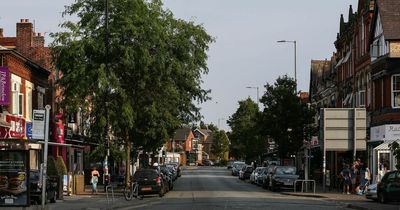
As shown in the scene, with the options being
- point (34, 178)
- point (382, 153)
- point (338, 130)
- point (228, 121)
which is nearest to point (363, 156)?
point (382, 153)

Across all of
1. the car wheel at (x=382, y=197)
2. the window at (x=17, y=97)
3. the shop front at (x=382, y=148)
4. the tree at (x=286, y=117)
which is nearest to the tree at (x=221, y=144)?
the tree at (x=286, y=117)

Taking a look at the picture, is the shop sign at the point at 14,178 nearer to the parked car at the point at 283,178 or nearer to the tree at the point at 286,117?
the parked car at the point at 283,178

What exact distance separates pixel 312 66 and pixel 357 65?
23883 mm

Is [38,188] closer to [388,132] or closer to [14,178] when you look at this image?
[14,178]

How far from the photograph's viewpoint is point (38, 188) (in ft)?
96.8

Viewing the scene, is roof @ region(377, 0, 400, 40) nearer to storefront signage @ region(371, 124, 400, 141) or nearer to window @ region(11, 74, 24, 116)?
storefront signage @ region(371, 124, 400, 141)

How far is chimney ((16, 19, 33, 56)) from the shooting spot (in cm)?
4772

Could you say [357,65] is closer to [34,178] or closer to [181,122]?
[181,122]

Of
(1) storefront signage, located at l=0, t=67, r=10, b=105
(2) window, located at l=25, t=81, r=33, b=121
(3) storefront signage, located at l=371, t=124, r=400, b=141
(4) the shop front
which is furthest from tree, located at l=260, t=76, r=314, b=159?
(1) storefront signage, located at l=0, t=67, r=10, b=105

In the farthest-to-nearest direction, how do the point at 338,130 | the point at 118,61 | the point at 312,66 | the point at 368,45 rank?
the point at 312,66 → the point at 368,45 → the point at 118,61 → the point at 338,130

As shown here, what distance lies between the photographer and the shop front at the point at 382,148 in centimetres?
4094

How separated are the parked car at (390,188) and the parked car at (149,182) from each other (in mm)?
12424

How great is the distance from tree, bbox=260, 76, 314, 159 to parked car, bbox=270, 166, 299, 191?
996cm

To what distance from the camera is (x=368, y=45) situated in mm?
46594
